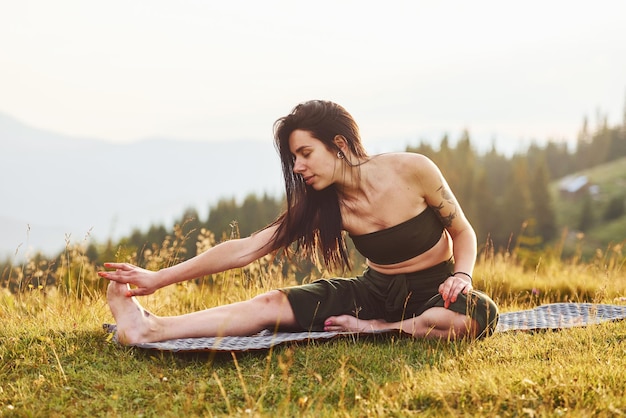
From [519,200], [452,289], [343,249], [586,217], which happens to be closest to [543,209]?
[519,200]

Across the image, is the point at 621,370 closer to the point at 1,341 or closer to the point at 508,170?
the point at 1,341

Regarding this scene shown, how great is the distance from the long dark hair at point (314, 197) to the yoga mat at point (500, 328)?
0.62m

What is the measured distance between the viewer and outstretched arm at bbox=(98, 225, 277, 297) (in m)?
4.15

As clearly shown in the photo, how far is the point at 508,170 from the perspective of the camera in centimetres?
11194

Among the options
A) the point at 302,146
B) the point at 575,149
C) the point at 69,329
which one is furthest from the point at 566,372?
the point at 575,149

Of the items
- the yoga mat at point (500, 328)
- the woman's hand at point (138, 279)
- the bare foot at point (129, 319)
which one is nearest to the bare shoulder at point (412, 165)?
the yoga mat at point (500, 328)

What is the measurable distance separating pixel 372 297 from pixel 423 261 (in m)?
0.44

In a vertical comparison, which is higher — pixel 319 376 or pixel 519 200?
pixel 319 376

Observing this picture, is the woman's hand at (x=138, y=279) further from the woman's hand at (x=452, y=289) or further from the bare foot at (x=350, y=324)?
the woman's hand at (x=452, y=289)

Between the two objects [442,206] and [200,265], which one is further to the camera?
[442,206]

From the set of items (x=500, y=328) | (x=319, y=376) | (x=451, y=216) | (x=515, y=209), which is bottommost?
(x=515, y=209)

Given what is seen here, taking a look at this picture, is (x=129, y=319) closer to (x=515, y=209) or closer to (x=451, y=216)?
(x=451, y=216)

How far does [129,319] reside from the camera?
411 centimetres

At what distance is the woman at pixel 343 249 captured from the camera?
4.16 metres
